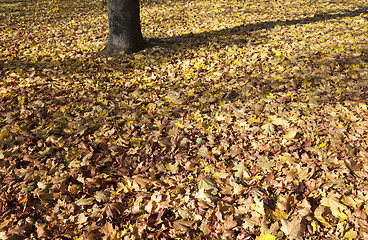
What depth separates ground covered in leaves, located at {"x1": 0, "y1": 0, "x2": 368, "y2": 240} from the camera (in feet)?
6.98

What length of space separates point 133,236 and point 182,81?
8.98ft

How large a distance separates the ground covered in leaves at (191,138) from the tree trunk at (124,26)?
297 mm

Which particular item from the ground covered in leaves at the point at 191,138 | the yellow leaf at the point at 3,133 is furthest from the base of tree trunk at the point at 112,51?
the yellow leaf at the point at 3,133

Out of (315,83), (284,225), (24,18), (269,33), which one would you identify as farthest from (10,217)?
(24,18)

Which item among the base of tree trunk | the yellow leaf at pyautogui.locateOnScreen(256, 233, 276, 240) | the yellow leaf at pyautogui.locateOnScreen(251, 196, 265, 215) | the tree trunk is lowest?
the yellow leaf at pyautogui.locateOnScreen(256, 233, 276, 240)

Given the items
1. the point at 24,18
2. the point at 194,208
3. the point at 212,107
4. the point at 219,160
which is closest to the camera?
the point at 194,208

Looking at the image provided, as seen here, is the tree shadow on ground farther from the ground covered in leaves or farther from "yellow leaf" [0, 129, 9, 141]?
"yellow leaf" [0, 129, 9, 141]

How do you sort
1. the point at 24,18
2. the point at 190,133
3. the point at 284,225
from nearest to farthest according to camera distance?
the point at 284,225 → the point at 190,133 → the point at 24,18

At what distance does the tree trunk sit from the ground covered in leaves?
297mm

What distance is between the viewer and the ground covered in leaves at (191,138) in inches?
83.8

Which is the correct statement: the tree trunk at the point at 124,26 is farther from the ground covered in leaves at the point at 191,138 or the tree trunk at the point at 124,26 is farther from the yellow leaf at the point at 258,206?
the yellow leaf at the point at 258,206

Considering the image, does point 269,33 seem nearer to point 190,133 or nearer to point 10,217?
point 190,133

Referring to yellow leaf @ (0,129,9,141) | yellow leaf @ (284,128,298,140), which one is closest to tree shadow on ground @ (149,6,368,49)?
yellow leaf @ (284,128,298,140)

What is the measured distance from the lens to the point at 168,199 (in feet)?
7.58
